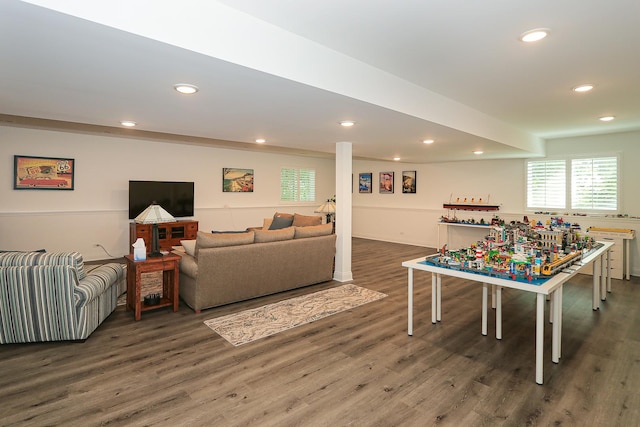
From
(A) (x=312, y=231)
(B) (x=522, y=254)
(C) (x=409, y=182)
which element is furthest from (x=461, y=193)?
(B) (x=522, y=254)

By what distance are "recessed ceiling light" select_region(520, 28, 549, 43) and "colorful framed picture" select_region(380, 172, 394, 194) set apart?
750cm

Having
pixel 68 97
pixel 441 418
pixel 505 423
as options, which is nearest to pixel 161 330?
pixel 68 97

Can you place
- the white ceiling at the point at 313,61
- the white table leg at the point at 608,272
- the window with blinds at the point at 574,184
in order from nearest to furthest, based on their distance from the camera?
the white ceiling at the point at 313,61 → the white table leg at the point at 608,272 → the window with blinds at the point at 574,184

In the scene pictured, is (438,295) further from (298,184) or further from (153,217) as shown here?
(298,184)

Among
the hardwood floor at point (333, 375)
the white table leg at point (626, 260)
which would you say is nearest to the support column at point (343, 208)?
the hardwood floor at point (333, 375)

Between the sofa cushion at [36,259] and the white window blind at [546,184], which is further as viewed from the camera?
the white window blind at [546,184]

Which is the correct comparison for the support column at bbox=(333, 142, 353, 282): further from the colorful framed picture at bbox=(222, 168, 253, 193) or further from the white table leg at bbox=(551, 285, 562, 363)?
the colorful framed picture at bbox=(222, 168, 253, 193)

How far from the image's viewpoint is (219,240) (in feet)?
13.4

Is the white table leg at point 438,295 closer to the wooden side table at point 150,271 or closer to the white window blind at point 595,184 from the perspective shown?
the wooden side table at point 150,271

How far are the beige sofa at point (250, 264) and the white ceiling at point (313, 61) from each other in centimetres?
147

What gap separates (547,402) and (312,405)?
1639 mm

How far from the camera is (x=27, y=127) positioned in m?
5.93

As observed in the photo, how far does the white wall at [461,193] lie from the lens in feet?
19.5

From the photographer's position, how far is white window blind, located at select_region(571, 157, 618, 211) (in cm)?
611
